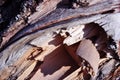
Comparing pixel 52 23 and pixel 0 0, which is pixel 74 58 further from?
pixel 0 0

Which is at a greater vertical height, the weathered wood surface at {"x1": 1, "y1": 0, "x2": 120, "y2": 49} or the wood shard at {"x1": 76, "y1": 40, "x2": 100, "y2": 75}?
the weathered wood surface at {"x1": 1, "y1": 0, "x2": 120, "y2": 49}

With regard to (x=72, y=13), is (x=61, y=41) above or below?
below

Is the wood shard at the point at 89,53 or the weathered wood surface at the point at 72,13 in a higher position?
the weathered wood surface at the point at 72,13

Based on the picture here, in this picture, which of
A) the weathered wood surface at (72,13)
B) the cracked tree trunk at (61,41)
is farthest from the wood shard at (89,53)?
the weathered wood surface at (72,13)

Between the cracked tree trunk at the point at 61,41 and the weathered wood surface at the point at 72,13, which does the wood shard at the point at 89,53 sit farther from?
the weathered wood surface at the point at 72,13

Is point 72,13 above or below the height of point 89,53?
above

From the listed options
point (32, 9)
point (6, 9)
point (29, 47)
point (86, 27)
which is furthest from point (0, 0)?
point (86, 27)

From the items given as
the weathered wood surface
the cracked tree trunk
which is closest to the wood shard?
the cracked tree trunk

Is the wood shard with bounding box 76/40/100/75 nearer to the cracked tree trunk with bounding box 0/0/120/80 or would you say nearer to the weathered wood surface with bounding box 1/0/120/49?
the cracked tree trunk with bounding box 0/0/120/80
